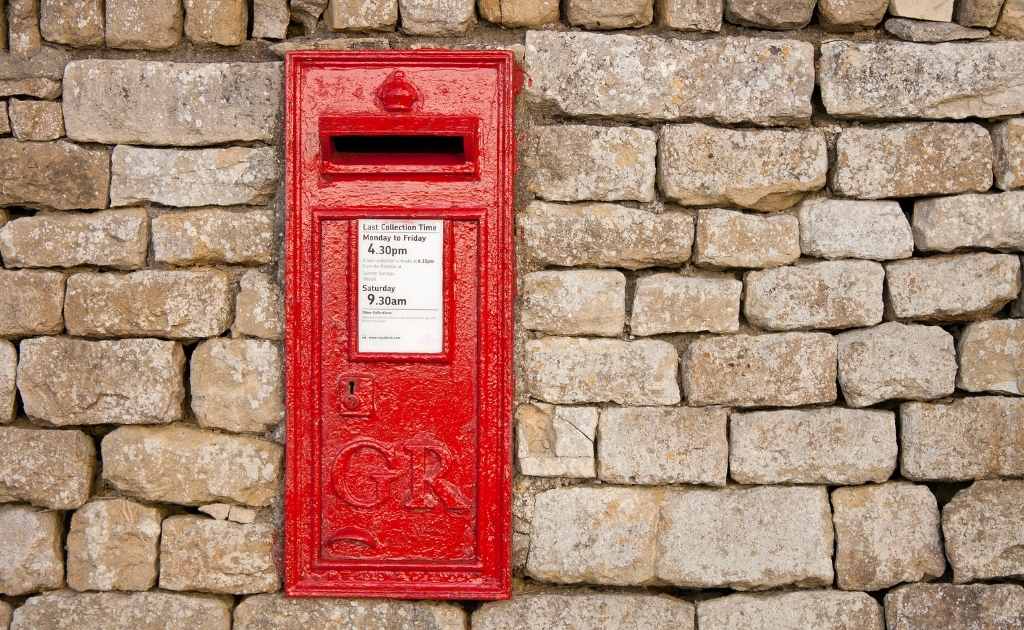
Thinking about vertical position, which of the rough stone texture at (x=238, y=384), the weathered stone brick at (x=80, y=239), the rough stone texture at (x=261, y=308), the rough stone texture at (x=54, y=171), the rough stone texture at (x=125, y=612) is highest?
the rough stone texture at (x=54, y=171)

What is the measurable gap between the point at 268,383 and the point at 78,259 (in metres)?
0.72

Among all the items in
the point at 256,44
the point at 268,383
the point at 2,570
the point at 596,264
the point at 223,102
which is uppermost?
the point at 256,44

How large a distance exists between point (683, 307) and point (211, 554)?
5.50 feet

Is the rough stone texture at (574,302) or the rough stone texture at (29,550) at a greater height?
the rough stone texture at (574,302)

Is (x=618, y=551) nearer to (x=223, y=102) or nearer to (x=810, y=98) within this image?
(x=810, y=98)

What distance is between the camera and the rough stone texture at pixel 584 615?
2828 mm

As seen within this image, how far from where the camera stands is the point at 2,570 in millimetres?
2846

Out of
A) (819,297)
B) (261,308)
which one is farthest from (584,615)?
(261,308)

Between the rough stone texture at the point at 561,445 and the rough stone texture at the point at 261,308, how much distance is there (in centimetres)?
82

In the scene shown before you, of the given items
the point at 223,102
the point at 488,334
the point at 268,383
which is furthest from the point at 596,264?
the point at 223,102

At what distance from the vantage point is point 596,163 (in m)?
2.82

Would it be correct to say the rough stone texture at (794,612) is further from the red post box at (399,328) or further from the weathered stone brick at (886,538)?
the red post box at (399,328)

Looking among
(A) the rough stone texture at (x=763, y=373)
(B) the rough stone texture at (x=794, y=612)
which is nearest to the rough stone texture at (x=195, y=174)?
(A) the rough stone texture at (x=763, y=373)

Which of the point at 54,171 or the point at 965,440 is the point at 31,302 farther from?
the point at 965,440
